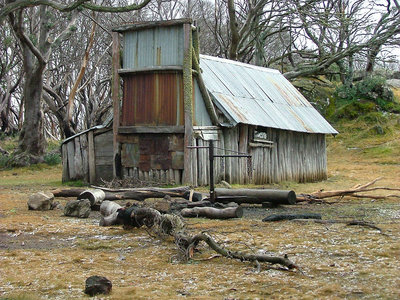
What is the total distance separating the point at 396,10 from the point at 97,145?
69.7 feet

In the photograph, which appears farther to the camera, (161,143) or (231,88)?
(231,88)

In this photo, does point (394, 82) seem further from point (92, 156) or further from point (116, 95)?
point (92, 156)

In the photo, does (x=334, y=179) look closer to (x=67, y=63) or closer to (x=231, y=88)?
(x=231, y=88)

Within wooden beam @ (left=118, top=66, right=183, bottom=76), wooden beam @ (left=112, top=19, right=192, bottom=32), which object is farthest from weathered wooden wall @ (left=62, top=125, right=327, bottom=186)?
wooden beam @ (left=112, top=19, right=192, bottom=32)

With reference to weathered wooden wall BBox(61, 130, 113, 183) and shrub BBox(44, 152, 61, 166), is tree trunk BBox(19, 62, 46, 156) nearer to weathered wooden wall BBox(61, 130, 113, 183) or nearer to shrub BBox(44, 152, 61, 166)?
shrub BBox(44, 152, 61, 166)

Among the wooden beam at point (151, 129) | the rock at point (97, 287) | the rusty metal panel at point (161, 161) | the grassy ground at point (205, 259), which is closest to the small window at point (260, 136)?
the wooden beam at point (151, 129)

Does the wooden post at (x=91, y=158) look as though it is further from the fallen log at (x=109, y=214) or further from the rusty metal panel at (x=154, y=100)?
the fallen log at (x=109, y=214)

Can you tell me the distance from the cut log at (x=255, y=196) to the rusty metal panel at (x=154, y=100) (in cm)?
493

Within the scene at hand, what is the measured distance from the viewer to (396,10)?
32.4 m

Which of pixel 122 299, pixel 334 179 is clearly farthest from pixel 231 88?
pixel 122 299

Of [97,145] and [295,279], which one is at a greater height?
[97,145]

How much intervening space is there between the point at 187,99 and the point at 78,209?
21.3ft

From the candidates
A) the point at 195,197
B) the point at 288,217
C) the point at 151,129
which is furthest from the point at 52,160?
the point at 288,217

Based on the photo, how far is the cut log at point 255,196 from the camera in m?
11.9
